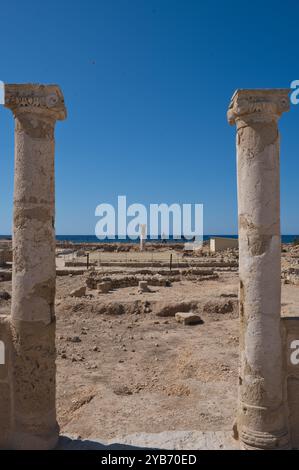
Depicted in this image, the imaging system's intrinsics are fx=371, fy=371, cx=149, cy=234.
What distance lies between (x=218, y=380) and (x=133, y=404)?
78.0 inches

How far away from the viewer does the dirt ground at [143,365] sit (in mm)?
6055

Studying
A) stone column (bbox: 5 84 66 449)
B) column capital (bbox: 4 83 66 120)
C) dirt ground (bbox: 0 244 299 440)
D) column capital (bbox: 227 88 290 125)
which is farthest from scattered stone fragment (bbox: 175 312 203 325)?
column capital (bbox: 4 83 66 120)

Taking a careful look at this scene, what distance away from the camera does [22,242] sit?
4379 millimetres

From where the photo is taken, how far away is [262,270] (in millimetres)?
4324

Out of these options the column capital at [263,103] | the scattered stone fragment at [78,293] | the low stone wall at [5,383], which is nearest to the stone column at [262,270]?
the column capital at [263,103]

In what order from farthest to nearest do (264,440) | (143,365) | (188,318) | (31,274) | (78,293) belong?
(78,293) → (188,318) → (143,365) → (31,274) → (264,440)

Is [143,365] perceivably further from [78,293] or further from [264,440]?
Answer: [78,293]

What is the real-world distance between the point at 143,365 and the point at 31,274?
5.09 meters

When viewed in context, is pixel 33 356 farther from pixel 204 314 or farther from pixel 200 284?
pixel 200 284

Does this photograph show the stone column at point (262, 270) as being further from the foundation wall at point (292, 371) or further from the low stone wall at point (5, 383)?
the low stone wall at point (5, 383)

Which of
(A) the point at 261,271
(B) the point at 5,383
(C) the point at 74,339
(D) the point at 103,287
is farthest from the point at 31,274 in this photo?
(D) the point at 103,287
